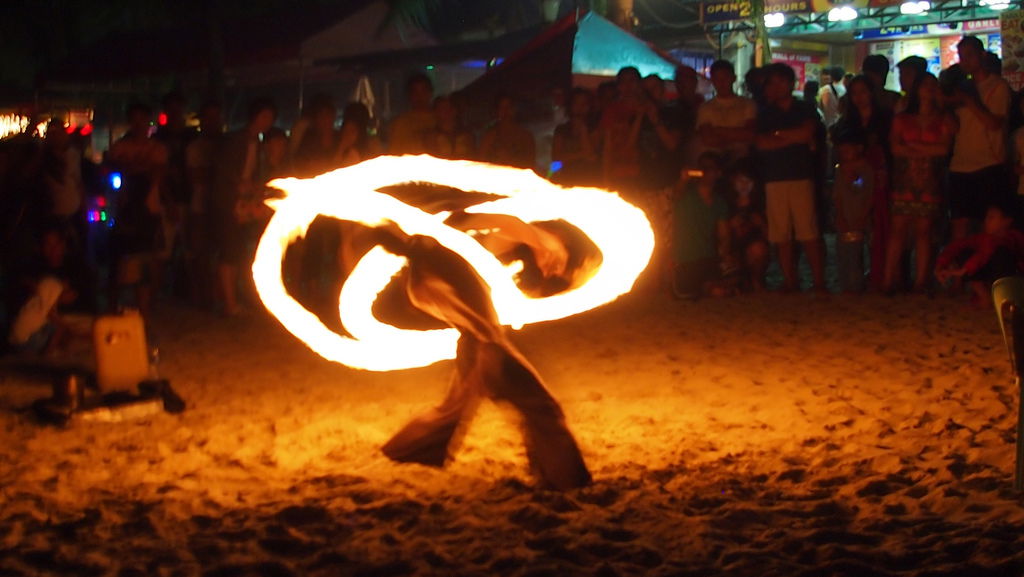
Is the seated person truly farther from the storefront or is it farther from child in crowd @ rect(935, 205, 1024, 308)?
the storefront

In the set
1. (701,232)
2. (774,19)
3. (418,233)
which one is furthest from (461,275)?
(774,19)

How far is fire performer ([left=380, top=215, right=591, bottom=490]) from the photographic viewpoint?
5.64m

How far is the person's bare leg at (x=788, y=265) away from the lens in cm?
1130

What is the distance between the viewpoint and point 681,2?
21625 mm

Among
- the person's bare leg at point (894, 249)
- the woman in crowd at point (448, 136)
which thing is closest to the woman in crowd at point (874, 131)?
the person's bare leg at point (894, 249)

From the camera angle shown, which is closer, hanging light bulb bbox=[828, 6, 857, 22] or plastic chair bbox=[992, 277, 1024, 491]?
plastic chair bbox=[992, 277, 1024, 491]

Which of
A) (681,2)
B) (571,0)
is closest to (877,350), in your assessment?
(681,2)

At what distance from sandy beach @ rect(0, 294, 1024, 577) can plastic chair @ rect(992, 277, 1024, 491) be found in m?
0.21

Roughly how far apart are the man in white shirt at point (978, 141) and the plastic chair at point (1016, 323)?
18.3 feet

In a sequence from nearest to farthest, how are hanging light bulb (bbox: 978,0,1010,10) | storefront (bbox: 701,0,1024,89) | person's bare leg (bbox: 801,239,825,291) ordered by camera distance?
person's bare leg (bbox: 801,239,825,291) → hanging light bulb (bbox: 978,0,1010,10) → storefront (bbox: 701,0,1024,89)

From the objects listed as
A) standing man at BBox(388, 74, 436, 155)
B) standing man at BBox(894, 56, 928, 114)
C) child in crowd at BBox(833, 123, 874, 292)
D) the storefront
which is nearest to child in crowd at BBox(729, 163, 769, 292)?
child in crowd at BBox(833, 123, 874, 292)

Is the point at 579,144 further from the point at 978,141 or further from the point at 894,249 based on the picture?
the point at 978,141

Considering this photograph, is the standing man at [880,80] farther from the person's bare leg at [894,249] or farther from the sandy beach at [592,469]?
the sandy beach at [592,469]

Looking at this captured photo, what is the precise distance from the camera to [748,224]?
37.6 ft
